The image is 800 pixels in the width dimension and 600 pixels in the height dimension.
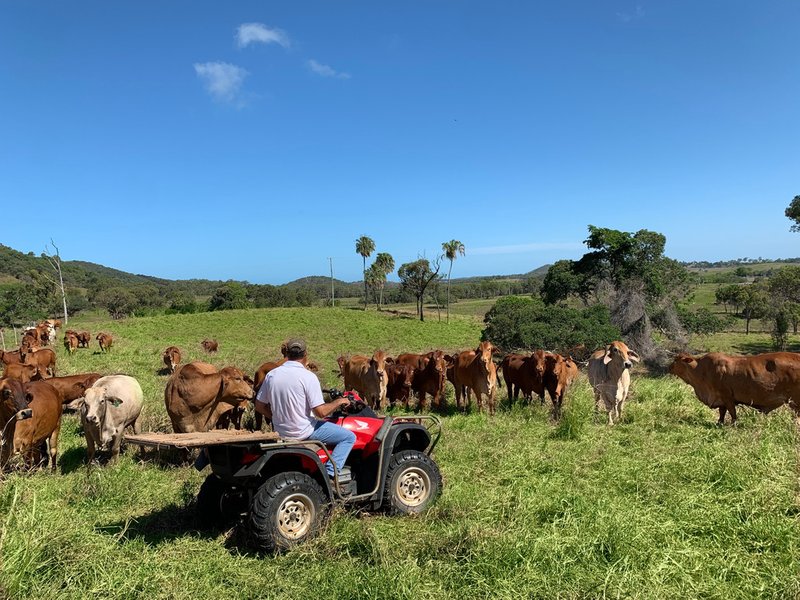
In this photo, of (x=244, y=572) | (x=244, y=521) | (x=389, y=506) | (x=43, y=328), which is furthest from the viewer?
(x=43, y=328)

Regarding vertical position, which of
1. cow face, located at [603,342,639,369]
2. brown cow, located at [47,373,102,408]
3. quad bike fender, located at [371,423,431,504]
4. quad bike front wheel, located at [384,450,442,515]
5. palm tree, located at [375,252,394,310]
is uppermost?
palm tree, located at [375,252,394,310]

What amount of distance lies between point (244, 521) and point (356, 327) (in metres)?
38.2

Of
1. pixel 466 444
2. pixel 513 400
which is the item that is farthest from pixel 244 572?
pixel 513 400

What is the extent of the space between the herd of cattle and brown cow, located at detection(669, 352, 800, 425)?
1 centimetres

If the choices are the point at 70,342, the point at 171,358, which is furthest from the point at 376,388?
the point at 70,342

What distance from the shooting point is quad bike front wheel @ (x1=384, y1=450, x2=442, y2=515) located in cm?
556

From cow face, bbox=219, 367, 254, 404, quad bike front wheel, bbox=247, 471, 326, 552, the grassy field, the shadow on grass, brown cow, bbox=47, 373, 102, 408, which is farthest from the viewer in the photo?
brown cow, bbox=47, 373, 102, 408

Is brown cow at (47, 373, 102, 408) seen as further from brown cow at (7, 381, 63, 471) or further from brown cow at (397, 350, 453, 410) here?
brown cow at (397, 350, 453, 410)

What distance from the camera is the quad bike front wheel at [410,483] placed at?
5559mm

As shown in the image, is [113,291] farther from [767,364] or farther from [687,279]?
[767,364]

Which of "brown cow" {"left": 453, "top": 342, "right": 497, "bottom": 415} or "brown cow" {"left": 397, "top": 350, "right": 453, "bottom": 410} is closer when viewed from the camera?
"brown cow" {"left": 453, "top": 342, "right": 497, "bottom": 415}

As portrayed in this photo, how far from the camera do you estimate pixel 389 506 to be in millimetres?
5547

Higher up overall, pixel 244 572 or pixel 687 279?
pixel 687 279

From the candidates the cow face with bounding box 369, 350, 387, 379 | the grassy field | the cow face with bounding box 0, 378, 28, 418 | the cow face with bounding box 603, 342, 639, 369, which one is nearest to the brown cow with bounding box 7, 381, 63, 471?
the cow face with bounding box 0, 378, 28, 418
